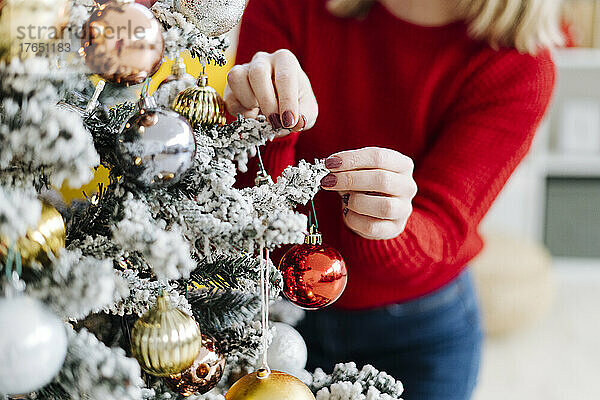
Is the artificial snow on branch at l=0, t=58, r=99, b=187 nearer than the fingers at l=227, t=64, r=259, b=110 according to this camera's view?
Yes

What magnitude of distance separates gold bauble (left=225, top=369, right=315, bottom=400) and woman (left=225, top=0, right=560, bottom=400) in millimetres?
243

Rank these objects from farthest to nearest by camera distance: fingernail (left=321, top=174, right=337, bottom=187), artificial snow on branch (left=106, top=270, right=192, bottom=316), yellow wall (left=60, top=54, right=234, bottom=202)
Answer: yellow wall (left=60, top=54, right=234, bottom=202) < fingernail (left=321, top=174, right=337, bottom=187) < artificial snow on branch (left=106, top=270, right=192, bottom=316)

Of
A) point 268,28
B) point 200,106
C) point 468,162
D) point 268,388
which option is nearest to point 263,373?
point 268,388

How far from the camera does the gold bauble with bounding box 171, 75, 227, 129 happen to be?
496 millimetres

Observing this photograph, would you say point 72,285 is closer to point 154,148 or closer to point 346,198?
point 154,148

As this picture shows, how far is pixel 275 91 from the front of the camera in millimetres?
542

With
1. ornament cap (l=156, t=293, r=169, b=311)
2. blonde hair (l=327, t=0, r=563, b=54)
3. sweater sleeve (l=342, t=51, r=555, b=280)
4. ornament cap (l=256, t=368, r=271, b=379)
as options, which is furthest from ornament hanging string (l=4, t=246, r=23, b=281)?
blonde hair (l=327, t=0, r=563, b=54)

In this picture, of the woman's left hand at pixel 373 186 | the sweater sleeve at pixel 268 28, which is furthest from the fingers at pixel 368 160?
the sweater sleeve at pixel 268 28

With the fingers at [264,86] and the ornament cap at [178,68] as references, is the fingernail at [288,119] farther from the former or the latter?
the ornament cap at [178,68]

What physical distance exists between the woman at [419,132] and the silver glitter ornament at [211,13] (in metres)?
0.19

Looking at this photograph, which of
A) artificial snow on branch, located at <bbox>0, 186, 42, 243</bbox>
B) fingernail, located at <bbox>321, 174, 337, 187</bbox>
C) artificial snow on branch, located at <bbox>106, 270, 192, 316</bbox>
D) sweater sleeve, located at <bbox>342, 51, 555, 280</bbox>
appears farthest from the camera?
sweater sleeve, located at <bbox>342, 51, 555, 280</bbox>

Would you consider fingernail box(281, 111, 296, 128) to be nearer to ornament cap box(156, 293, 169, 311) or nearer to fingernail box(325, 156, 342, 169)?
fingernail box(325, 156, 342, 169)

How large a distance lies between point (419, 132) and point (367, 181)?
Result: 1.18 feet

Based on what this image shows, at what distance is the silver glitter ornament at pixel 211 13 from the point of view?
0.46 m
